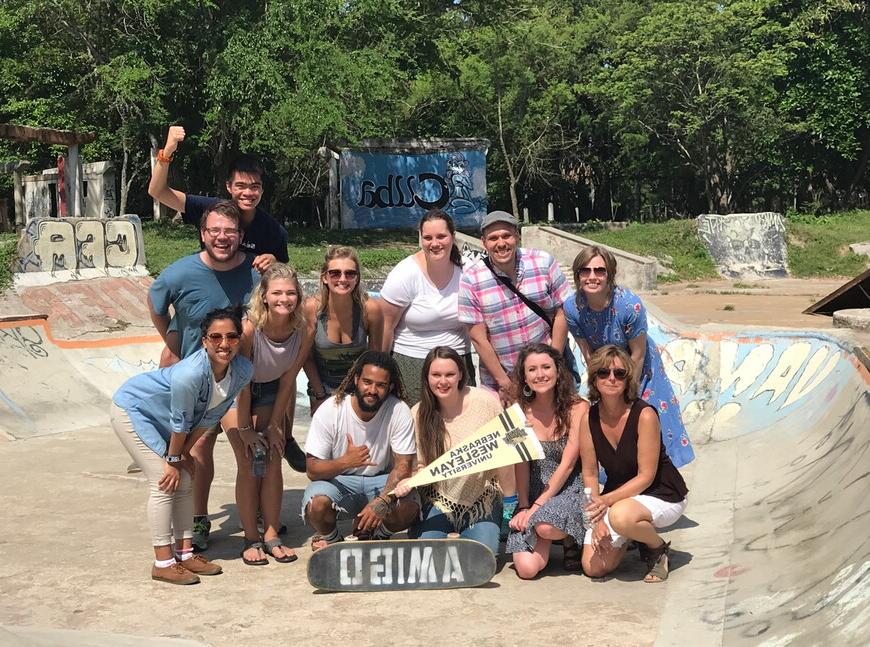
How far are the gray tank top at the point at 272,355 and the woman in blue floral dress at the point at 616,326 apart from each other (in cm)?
147

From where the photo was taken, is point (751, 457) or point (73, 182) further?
point (73, 182)

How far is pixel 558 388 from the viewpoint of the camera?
5.16 metres

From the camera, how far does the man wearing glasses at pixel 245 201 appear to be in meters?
5.39

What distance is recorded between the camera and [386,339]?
567 cm

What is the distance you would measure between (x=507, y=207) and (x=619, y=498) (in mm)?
37599

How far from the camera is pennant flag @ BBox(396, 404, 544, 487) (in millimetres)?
4898

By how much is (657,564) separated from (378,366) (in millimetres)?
1634

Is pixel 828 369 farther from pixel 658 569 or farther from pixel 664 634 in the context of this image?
pixel 664 634

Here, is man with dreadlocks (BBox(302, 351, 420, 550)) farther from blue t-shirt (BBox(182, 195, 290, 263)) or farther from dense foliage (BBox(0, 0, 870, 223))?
dense foliage (BBox(0, 0, 870, 223))

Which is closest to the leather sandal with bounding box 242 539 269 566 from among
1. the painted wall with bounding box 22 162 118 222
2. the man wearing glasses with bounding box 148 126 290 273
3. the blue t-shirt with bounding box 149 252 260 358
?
the blue t-shirt with bounding box 149 252 260 358

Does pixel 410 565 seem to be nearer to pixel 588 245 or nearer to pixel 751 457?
pixel 751 457

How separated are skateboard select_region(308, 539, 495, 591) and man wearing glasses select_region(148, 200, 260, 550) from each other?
44.8 inches

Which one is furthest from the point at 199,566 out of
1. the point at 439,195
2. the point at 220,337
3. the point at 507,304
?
Result: the point at 439,195

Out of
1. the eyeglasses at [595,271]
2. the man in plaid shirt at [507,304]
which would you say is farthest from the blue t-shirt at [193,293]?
the eyeglasses at [595,271]
